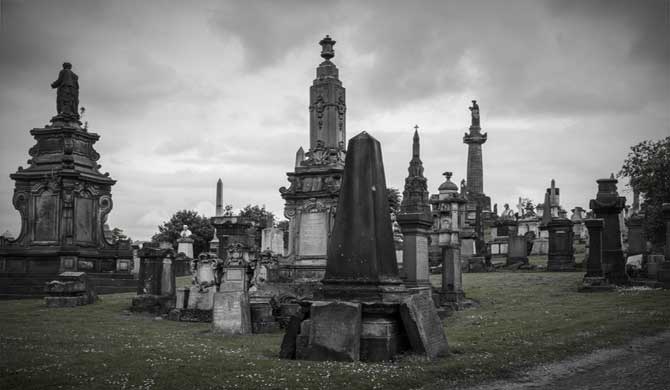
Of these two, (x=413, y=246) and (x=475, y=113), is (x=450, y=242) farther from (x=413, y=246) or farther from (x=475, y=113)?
(x=475, y=113)

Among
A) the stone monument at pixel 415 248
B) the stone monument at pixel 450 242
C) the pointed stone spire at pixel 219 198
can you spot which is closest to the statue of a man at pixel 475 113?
the stone monument at pixel 450 242

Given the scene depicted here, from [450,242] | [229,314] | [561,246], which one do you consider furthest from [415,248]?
[450,242]

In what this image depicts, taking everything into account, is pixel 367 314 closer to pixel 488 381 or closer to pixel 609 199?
pixel 488 381

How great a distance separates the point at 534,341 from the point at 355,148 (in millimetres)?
4758

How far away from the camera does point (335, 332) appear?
27.2 ft

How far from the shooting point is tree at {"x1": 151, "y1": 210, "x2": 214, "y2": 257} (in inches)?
2461

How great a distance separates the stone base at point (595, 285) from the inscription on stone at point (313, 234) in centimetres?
915

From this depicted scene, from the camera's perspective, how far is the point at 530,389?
6836mm

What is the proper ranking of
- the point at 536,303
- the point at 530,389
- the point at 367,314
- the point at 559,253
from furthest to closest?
the point at 559,253, the point at 536,303, the point at 367,314, the point at 530,389

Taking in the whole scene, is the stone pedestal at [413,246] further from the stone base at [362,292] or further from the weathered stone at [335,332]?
the weathered stone at [335,332]

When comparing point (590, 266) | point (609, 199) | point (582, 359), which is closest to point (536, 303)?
point (590, 266)

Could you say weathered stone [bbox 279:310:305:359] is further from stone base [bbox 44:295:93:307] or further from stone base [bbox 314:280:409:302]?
stone base [bbox 44:295:93:307]

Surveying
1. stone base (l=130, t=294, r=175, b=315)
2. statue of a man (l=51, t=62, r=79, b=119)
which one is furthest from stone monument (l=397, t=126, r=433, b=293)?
statue of a man (l=51, t=62, r=79, b=119)

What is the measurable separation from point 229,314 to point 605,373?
26.3 ft
